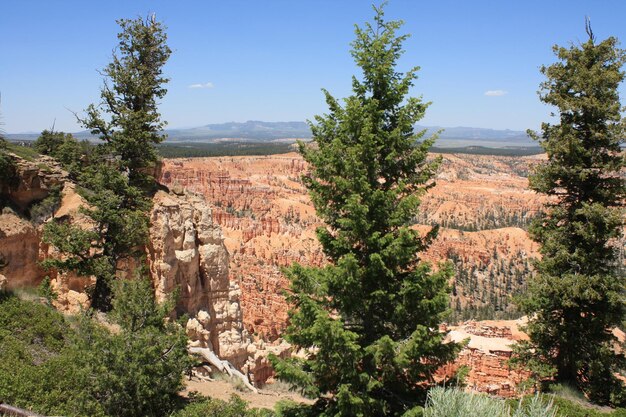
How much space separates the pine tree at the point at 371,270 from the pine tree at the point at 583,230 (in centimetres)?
529

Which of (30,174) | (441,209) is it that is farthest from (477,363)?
(441,209)

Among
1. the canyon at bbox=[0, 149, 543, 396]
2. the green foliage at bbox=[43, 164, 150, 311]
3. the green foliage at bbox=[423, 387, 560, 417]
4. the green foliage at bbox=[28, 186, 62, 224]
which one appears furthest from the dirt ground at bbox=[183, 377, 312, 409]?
the green foliage at bbox=[28, 186, 62, 224]

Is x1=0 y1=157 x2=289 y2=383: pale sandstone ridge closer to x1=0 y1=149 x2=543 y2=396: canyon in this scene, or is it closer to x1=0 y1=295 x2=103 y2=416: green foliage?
x1=0 y1=149 x2=543 y2=396: canyon

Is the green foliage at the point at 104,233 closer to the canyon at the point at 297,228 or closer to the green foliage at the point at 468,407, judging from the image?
the canyon at the point at 297,228

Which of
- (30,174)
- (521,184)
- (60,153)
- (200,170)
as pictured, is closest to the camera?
(30,174)

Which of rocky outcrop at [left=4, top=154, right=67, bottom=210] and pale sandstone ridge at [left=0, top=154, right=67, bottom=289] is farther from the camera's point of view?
rocky outcrop at [left=4, top=154, right=67, bottom=210]

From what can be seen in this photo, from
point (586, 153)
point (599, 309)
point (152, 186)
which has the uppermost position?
point (586, 153)

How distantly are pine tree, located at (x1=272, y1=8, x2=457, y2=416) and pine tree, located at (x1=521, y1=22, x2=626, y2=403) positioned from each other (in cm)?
529

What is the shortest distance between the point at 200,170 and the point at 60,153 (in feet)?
334

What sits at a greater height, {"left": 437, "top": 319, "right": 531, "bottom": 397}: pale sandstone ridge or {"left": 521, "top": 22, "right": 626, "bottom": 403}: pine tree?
{"left": 521, "top": 22, "right": 626, "bottom": 403}: pine tree

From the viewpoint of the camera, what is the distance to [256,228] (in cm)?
7175

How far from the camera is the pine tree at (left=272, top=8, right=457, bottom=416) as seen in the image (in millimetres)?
8312

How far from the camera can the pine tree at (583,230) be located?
40.1 feet

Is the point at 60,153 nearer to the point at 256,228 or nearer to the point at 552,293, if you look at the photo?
the point at 552,293
